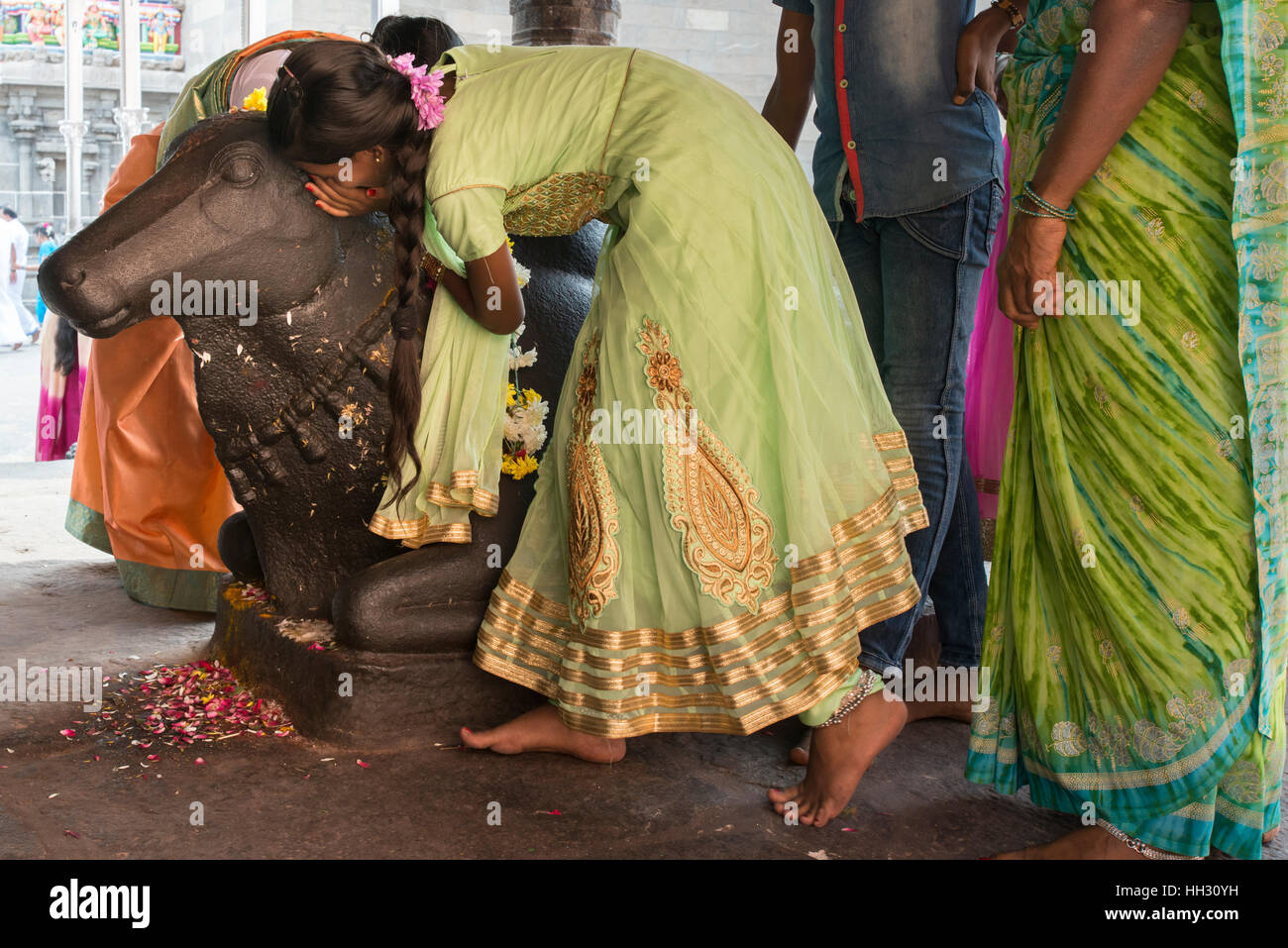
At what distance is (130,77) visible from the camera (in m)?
9.92

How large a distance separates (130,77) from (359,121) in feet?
30.8

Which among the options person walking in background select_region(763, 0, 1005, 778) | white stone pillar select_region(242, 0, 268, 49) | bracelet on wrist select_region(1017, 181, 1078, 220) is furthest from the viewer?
white stone pillar select_region(242, 0, 268, 49)

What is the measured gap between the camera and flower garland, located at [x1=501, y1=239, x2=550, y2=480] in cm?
237

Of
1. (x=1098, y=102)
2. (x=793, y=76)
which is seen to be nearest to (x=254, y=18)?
(x=793, y=76)

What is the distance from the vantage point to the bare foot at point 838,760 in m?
1.95

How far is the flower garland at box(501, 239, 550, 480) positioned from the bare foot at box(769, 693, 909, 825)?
2.75 feet

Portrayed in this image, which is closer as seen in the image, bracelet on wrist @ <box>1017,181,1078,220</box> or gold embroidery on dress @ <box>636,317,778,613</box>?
bracelet on wrist @ <box>1017,181,1078,220</box>

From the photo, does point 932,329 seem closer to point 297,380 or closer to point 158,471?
point 297,380

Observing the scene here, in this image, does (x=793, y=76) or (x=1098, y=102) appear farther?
(x=793, y=76)

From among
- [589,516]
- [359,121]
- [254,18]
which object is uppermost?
[254,18]

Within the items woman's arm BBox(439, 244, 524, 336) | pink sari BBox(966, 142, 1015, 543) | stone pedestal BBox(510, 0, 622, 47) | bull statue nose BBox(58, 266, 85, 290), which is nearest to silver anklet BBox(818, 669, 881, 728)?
woman's arm BBox(439, 244, 524, 336)

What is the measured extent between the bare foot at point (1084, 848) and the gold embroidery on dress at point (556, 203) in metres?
1.37

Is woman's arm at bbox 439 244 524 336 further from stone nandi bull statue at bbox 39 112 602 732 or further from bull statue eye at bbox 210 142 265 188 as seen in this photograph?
bull statue eye at bbox 210 142 265 188

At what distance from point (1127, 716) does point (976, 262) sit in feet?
3.10
